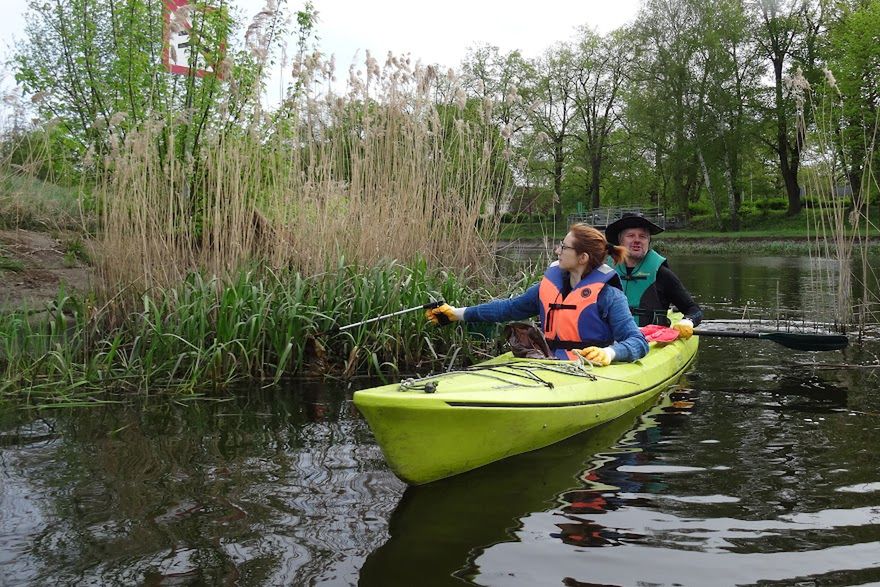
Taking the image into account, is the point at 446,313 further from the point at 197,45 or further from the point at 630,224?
the point at 197,45

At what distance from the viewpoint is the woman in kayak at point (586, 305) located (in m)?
4.39

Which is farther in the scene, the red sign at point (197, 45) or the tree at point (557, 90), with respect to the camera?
the tree at point (557, 90)

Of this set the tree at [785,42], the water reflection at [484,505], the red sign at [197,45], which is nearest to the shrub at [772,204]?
the tree at [785,42]

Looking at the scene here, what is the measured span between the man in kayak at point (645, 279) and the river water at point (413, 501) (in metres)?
1.31

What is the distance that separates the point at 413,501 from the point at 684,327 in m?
3.23

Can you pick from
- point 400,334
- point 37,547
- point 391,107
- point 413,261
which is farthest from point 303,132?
point 37,547

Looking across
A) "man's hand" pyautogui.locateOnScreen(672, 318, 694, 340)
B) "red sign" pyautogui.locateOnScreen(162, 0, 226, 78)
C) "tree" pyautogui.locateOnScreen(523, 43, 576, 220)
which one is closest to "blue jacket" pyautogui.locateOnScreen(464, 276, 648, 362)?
"man's hand" pyautogui.locateOnScreen(672, 318, 694, 340)

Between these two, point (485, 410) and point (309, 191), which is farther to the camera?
point (309, 191)

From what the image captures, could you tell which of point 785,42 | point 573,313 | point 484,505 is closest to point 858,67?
point 785,42

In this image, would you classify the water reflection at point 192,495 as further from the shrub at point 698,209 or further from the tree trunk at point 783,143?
the shrub at point 698,209

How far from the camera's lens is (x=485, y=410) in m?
3.16

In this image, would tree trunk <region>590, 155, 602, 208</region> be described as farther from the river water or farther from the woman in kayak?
the woman in kayak

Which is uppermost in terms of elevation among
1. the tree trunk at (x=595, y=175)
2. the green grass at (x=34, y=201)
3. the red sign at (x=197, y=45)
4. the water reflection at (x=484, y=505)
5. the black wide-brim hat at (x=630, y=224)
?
the tree trunk at (x=595, y=175)

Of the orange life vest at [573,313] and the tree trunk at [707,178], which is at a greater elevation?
the tree trunk at [707,178]
